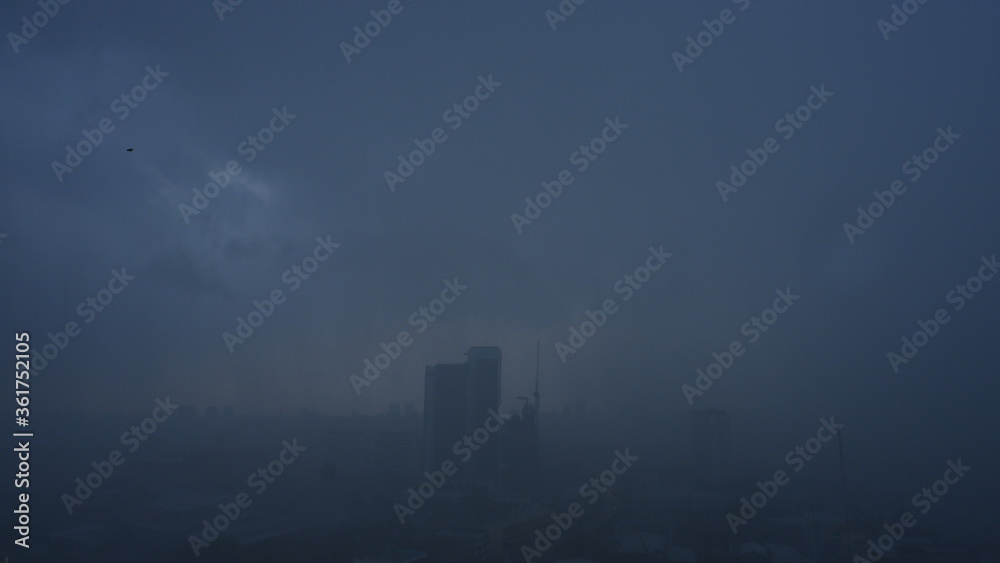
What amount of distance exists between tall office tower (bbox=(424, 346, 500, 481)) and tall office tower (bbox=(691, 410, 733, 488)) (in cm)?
728

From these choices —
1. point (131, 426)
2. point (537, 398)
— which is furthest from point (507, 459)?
point (131, 426)

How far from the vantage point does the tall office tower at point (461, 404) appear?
20172 mm

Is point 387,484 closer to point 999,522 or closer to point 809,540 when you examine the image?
point 809,540

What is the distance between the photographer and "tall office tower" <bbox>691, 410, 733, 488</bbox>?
821 inches

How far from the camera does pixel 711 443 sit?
21.5 metres

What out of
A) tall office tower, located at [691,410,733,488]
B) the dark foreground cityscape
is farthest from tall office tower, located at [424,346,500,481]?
tall office tower, located at [691,410,733,488]

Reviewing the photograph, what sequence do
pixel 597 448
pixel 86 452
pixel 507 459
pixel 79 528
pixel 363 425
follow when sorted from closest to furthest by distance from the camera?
pixel 79 528, pixel 86 452, pixel 507 459, pixel 597 448, pixel 363 425

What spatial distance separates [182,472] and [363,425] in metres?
13.3

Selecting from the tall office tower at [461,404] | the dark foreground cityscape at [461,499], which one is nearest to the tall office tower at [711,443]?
the dark foreground cityscape at [461,499]

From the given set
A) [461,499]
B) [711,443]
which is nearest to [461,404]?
[461,499]

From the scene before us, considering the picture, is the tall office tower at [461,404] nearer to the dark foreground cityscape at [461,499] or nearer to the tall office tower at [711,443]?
the dark foreground cityscape at [461,499]

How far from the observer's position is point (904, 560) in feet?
31.2

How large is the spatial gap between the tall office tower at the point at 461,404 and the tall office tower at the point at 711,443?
7.28 metres

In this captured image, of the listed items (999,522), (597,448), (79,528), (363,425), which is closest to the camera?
(79,528)
